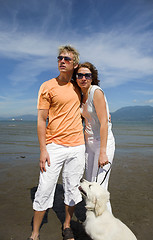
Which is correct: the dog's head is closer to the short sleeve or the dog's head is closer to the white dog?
the white dog

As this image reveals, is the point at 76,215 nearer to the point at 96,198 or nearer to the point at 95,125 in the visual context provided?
the point at 96,198

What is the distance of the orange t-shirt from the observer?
2.95 meters

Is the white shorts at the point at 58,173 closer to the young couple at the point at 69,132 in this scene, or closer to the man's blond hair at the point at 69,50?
the young couple at the point at 69,132

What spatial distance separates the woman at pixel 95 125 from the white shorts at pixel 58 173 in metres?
0.22

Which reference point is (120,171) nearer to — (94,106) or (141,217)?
(141,217)

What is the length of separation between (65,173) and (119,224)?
3.83 feet

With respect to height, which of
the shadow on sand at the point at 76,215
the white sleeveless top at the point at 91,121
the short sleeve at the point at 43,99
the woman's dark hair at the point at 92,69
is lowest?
the shadow on sand at the point at 76,215

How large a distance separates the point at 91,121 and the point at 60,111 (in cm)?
58

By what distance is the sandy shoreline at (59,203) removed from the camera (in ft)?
11.5

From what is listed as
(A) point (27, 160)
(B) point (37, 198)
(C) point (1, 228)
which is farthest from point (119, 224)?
(A) point (27, 160)

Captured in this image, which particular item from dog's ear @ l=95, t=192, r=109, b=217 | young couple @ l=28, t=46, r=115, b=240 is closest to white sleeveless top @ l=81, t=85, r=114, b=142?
young couple @ l=28, t=46, r=115, b=240

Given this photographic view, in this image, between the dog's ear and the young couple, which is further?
the young couple

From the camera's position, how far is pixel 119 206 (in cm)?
445

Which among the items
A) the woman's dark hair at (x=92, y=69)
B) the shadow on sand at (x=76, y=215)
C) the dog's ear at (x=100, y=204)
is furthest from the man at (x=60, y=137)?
the dog's ear at (x=100, y=204)
